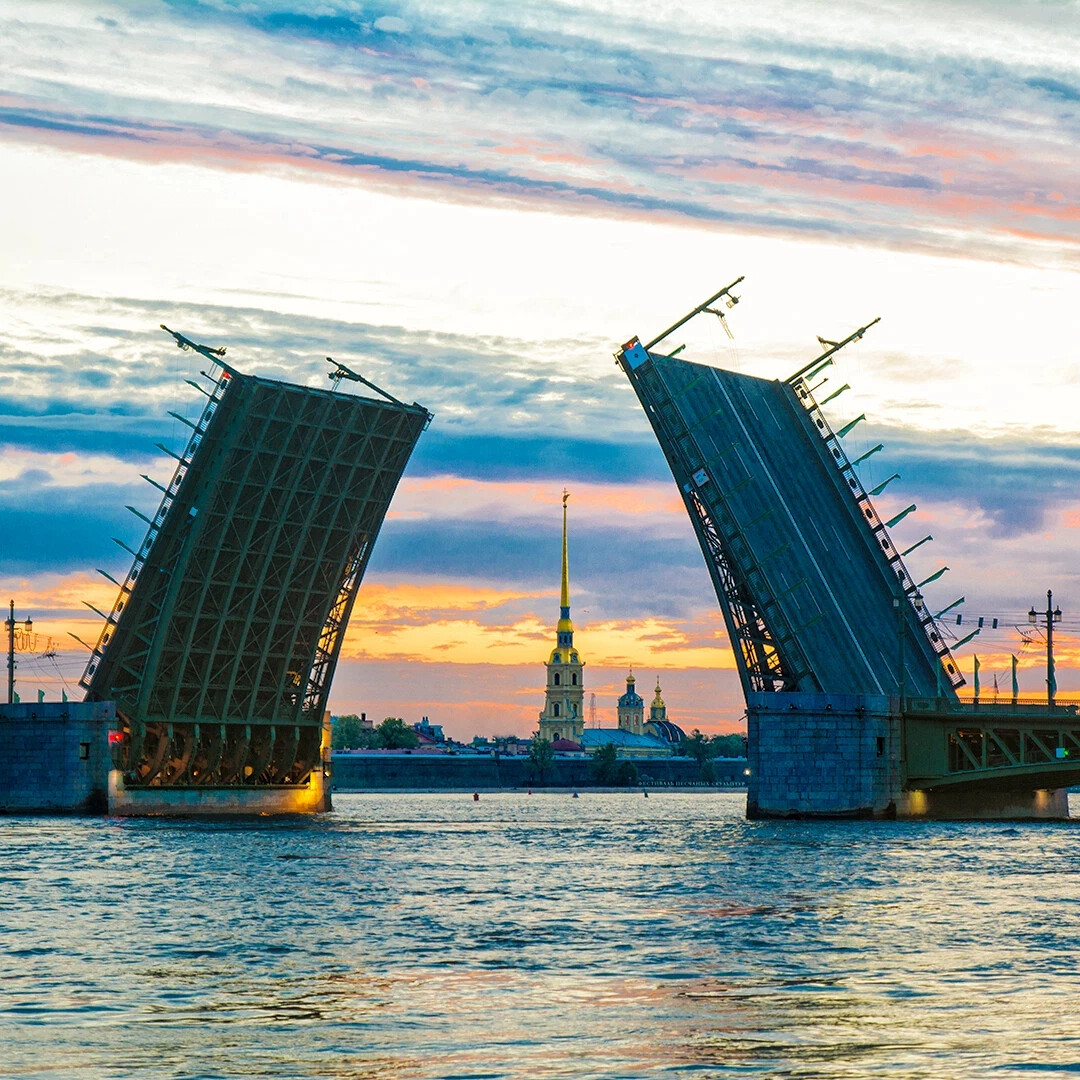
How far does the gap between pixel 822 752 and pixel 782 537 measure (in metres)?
6.82

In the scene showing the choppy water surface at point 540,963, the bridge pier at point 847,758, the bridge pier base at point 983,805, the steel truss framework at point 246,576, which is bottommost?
the choppy water surface at point 540,963

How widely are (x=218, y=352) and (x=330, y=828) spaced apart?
15.9 meters

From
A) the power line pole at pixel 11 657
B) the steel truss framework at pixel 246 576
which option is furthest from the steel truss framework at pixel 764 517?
the power line pole at pixel 11 657

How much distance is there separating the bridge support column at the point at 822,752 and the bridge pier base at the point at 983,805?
2.00 m

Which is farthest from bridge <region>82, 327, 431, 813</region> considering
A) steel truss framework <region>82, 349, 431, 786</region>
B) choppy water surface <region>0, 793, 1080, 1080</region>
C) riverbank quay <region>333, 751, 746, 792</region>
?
riverbank quay <region>333, 751, 746, 792</region>

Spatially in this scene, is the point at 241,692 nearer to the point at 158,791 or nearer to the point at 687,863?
the point at 158,791

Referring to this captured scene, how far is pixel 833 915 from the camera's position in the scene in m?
31.6

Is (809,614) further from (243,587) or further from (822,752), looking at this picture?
(243,587)

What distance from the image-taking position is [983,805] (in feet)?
236

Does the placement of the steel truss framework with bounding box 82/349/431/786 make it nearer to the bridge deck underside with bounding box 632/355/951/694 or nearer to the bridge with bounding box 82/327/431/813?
the bridge with bounding box 82/327/431/813

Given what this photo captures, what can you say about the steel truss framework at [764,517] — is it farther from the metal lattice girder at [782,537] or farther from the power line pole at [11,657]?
the power line pole at [11,657]

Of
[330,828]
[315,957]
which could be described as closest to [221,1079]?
[315,957]

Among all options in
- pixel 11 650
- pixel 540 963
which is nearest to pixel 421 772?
pixel 11 650

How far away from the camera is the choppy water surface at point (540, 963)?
56.3 ft
